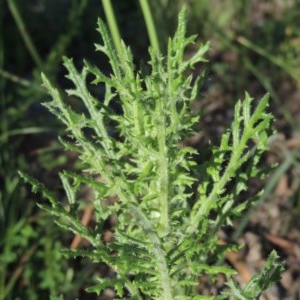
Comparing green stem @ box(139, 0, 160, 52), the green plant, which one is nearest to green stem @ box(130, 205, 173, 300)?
the green plant

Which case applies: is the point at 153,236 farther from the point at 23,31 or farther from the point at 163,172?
the point at 23,31

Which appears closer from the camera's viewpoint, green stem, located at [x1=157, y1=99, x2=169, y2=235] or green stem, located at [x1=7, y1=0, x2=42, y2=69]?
green stem, located at [x1=157, y1=99, x2=169, y2=235]

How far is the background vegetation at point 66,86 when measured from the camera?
80.3 inches

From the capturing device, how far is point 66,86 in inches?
107

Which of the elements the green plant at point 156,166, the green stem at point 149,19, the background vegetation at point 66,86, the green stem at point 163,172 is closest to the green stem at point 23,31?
the background vegetation at point 66,86

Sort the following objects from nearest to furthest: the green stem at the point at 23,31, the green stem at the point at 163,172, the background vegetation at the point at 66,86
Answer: the green stem at the point at 163,172
the background vegetation at the point at 66,86
the green stem at the point at 23,31

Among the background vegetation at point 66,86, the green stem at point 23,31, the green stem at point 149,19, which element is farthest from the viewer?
the green stem at point 23,31

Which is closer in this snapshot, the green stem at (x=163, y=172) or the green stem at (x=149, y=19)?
the green stem at (x=163, y=172)

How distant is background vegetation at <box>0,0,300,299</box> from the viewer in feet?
6.69

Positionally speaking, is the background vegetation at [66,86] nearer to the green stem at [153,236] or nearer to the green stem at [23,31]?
the green stem at [23,31]

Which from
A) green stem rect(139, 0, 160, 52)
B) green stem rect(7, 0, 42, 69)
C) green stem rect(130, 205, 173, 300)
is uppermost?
green stem rect(7, 0, 42, 69)

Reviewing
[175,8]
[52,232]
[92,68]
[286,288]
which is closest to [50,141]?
[52,232]

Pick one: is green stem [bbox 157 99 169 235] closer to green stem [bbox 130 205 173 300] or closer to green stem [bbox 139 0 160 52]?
green stem [bbox 130 205 173 300]

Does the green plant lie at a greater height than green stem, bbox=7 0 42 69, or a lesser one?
lesser
